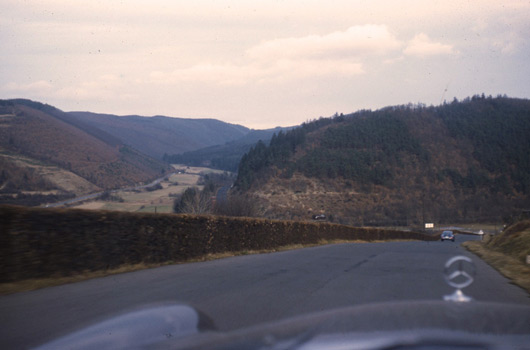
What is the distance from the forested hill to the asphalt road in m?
64.7

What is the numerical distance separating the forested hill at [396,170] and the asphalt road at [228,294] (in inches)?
2547

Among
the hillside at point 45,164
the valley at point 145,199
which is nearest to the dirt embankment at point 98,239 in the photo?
the hillside at point 45,164

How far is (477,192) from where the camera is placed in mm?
100438

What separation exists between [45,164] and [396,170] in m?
84.8

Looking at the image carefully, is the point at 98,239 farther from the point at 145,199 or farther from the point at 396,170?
the point at 396,170

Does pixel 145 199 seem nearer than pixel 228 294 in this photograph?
No

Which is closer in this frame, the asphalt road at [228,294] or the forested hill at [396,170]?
the asphalt road at [228,294]

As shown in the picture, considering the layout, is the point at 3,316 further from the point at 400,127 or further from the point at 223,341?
the point at 400,127

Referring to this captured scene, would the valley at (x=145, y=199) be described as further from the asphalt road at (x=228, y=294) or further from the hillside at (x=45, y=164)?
the asphalt road at (x=228, y=294)

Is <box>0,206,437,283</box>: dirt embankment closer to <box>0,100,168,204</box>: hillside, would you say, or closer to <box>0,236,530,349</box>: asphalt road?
<box>0,236,530,349</box>: asphalt road

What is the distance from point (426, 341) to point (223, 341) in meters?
1.36

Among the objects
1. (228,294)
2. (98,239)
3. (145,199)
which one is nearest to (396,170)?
(145,199)

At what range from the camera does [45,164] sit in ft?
118

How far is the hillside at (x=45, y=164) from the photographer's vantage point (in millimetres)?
25922
